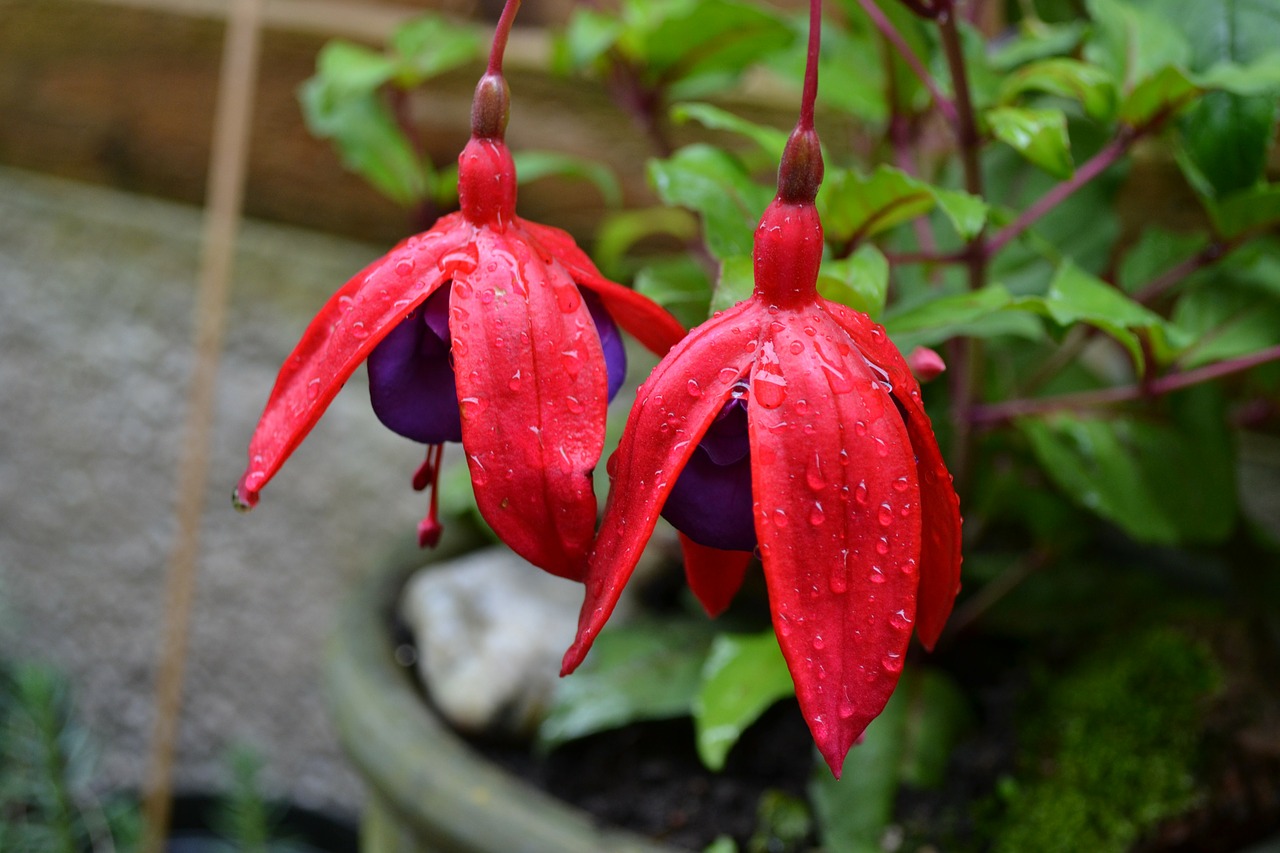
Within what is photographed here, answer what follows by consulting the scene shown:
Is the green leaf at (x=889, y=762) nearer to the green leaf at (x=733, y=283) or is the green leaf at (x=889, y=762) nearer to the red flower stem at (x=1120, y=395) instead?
the red flower stem at (x=1120, y=395)

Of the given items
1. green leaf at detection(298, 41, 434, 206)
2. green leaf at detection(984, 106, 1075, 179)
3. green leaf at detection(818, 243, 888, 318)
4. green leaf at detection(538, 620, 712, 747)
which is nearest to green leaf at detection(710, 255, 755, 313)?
green leaf at detection(818, 243, 888, 318)

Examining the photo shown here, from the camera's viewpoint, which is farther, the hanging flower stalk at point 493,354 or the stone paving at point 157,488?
the stone paving at point 157,488

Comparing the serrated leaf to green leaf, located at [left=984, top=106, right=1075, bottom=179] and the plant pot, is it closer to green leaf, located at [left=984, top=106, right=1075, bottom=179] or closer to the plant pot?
green leaf, located at [left=984, top=106, right=1075, bottom=179]

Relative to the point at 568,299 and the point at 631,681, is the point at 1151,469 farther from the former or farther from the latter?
the point at 568,299

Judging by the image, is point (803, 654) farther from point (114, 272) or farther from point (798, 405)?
point (114, 272)

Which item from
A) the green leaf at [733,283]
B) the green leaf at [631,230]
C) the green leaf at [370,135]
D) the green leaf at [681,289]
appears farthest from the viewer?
the green leaf at [631,230]

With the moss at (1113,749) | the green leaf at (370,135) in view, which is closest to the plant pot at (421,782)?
the moss at (1113,749)
